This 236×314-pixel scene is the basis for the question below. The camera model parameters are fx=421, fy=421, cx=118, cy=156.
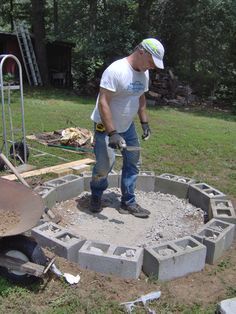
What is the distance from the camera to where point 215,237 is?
3916 millimetres

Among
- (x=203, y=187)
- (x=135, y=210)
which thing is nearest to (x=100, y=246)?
(x=135, y=210)

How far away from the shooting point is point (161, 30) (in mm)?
16594

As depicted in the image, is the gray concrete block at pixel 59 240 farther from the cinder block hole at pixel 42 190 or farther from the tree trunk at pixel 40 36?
the tree trunk at pixel 40 36

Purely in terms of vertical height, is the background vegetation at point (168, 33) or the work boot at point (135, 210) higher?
the background vegetation at point (168, 33)

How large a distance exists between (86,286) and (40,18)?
16399 mm

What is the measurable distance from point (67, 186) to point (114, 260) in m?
1.78

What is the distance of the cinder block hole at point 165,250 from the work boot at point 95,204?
1.27 metres

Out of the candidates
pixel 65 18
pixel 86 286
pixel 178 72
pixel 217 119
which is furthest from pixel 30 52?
pixel 86 286

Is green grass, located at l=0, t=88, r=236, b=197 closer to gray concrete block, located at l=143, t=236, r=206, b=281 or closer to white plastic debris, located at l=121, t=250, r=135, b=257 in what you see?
gray concrete block, located at l=143, t=236, r=206, b=281

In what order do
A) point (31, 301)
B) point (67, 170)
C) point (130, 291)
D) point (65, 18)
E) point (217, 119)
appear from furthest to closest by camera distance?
point (65, 18)
point (217, 119)
point (67, 170)
point (130, 291)
point (31, 301)

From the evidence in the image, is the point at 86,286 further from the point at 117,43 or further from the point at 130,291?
the point at 117,43

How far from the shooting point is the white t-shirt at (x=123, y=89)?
406 centimetres

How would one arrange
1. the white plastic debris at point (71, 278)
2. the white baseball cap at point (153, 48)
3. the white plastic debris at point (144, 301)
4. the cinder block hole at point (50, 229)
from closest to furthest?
the white plastic debris at point (144, 301) < the white plastic debris at point (71, 278) < the cinder block hole at point (50, 229) < the white baseball cap at point (153, 48)

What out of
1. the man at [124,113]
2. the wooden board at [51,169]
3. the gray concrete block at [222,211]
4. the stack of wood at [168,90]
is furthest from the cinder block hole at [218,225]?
the stack of wood at [168,90]
